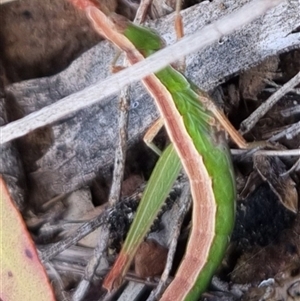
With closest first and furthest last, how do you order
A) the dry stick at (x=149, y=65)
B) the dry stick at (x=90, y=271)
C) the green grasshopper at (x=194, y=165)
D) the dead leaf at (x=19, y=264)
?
the dry stick at (x=149, y=65), the dead leaf at (x=19, y=264), the green grasshopper at (x=194, y=165), the dry stick at (x=90, y=271)

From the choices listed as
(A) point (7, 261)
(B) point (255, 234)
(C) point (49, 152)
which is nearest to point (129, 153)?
(C) point (49, 152)

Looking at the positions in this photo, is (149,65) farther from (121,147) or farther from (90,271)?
(90,271)

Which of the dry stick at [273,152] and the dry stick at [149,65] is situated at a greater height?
the dry stick at [149,65]

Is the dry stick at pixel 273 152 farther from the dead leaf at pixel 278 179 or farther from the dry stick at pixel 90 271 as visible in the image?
the dry stick at pixel 90 271

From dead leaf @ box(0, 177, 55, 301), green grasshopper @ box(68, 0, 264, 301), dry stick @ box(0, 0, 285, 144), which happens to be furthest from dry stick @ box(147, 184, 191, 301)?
dry stick @ box(0, 0, 285, 144)

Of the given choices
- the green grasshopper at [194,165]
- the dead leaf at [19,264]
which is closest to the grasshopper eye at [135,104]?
the green grasshopper at [194,165]

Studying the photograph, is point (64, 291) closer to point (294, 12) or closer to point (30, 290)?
point (30, 290)
